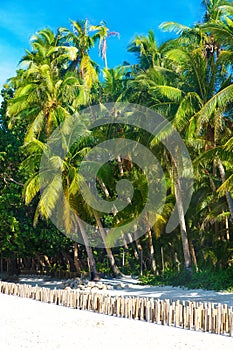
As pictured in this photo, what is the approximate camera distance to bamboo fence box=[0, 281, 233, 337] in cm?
1202

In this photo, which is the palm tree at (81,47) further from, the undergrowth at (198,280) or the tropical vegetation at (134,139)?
the undergrowth at (198,280)

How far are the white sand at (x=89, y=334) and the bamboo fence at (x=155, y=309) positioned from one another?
344 mm

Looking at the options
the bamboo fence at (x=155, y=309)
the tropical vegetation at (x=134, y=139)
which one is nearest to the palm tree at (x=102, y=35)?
the tropical vegetation at (x=134, y=139)

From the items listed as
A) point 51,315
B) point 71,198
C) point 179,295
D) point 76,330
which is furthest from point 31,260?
point 76,330

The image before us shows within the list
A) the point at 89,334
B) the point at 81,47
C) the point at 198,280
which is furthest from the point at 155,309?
the point at 81,47

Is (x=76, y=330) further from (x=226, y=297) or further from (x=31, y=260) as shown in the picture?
(x=31, y=260)

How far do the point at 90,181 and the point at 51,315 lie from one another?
36.1 ft

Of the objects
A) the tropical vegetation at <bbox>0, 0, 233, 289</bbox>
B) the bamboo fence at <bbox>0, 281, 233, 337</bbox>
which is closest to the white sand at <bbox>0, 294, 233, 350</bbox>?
the bamboo fence at <bbox>0, 281, 233, 337</bbox>

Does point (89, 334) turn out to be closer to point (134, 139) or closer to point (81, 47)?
point (134, 139)

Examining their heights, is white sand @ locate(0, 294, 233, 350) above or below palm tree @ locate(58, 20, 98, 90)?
below

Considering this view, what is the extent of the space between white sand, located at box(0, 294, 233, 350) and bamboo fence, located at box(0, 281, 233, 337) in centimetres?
34

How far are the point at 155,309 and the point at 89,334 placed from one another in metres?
2.29

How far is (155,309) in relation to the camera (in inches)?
534

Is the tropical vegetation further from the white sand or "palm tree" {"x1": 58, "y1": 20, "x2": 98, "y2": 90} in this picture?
the white sand
